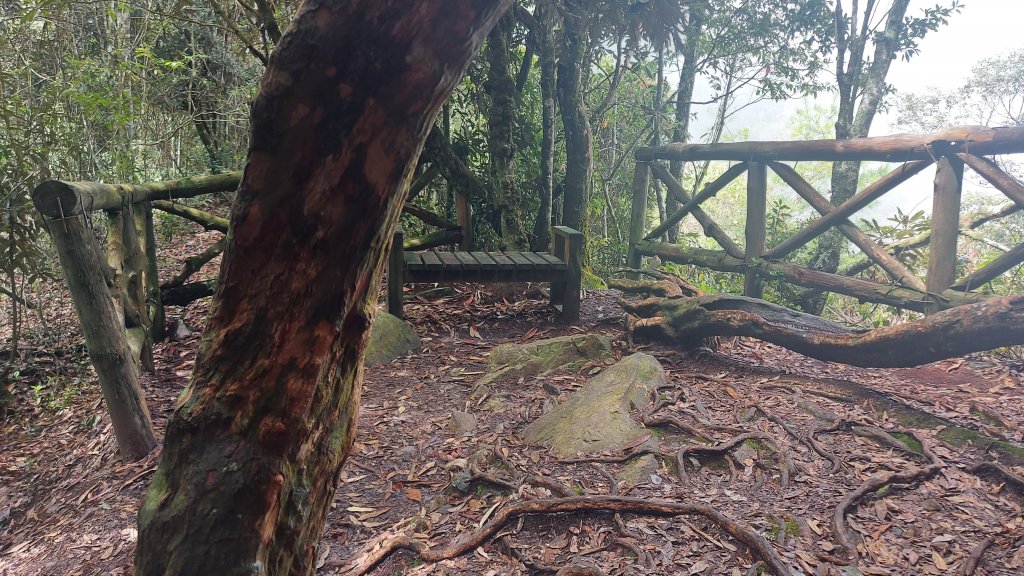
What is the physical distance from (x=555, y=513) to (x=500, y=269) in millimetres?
2944

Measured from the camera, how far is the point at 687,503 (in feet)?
8.90

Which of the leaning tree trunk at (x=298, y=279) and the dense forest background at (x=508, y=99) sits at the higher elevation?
the dense forest background at (x=508, y=99)

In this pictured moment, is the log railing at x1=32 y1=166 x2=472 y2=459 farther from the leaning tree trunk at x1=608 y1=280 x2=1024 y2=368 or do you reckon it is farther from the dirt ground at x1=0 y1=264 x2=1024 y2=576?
the leaning tree trunk at x1=608 y1=280 x2=1024 y2=368

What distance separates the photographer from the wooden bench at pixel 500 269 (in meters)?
5.31

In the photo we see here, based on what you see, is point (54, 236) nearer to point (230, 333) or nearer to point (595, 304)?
point (230, 333)

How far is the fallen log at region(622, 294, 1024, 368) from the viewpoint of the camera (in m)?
3.19

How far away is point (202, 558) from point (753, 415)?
310cm

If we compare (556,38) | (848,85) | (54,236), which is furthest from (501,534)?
(848,85)

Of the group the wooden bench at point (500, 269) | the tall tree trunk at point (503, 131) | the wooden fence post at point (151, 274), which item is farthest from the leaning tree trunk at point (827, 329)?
the wooden fence post at point (151, 274)

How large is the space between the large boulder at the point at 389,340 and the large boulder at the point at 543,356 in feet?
2.49

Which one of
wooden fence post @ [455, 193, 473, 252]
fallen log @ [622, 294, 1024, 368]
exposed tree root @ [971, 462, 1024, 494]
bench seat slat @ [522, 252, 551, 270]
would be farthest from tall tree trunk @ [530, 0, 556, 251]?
exposed tree root @ [971, 462, 1024, 494]

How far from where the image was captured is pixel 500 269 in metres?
5.43

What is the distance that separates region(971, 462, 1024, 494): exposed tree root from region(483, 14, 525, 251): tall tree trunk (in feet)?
14.8

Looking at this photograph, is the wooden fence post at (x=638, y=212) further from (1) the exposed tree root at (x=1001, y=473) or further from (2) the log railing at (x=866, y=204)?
(1) the exposed tree root at (x=1001, y=473)
